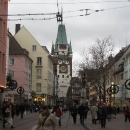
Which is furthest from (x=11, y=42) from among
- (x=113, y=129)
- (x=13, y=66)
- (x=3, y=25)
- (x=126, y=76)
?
(x=113, y=129)

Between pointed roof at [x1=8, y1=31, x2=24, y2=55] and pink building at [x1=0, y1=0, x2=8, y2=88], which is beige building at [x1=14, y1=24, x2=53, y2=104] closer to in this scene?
pointed roof at [x1=8, y1=31, x2=24, y2=55]

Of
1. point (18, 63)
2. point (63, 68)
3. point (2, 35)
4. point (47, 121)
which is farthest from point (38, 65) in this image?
point (63, 68)

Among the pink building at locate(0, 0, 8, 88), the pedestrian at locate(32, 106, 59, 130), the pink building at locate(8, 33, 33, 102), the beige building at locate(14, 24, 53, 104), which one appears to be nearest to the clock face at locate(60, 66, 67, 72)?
the beige building at locate(14, 24, 53, 104)

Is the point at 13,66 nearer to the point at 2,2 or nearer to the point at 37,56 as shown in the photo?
the point at 37,56

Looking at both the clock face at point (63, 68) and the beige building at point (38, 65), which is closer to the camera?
the beige building at point (38, 65)

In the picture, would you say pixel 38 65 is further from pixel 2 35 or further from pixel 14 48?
pixel 2 35

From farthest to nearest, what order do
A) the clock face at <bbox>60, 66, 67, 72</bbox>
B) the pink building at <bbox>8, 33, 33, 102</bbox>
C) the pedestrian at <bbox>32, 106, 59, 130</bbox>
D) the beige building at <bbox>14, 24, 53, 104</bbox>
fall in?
1. the clock face at <bbox>60, 66, 67, 72</bbox>
2. the beige building at <bbox>14, 24, 53, 104</bbox>
3. the pink building at <bbox>8, 33, 33, 102</bbox>
4. the pedestrian at <bbox>32, 106, 59, 130</bbox>

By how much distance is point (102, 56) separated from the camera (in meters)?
65.4

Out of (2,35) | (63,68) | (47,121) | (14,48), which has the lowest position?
(47,121)

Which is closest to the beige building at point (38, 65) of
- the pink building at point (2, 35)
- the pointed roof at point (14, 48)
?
the pointed roof at point (14, 48)

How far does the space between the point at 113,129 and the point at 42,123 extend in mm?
15045

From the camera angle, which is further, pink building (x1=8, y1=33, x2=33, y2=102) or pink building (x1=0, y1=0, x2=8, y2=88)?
pink building (x1=8, y1=33, x2=33, y2=102)

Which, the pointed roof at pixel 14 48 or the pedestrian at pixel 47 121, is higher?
the pointed roof at pixel 14 48

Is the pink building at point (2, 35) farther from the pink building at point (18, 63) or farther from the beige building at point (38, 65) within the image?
the beige building at point (38, 65)
